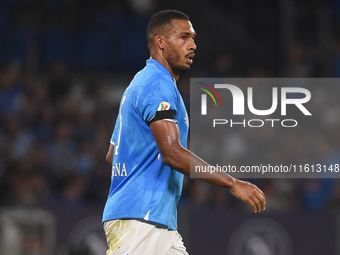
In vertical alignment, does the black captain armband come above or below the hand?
above

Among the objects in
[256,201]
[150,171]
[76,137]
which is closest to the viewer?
[256,201]

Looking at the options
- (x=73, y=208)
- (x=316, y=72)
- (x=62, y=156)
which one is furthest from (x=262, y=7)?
(x=73, y=208)

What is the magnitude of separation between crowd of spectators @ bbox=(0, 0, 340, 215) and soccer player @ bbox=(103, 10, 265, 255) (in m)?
4.49

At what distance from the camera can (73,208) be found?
317 inches

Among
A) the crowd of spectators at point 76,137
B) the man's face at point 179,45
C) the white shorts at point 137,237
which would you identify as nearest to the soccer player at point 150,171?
the white shorts at point 137,237

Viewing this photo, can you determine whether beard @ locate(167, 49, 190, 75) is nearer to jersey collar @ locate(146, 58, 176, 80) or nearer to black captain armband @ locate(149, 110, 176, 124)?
jersey collar @ locate(146, 58, 176, 80)

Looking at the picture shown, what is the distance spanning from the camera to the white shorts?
362cm

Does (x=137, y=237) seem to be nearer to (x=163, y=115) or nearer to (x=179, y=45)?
(x=163, y=115)

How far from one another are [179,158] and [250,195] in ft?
1.49

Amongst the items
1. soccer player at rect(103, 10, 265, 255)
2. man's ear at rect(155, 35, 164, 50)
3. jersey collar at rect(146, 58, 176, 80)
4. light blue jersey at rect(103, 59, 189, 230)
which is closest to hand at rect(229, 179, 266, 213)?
soccer player at rect(103, 10, 265, 255)

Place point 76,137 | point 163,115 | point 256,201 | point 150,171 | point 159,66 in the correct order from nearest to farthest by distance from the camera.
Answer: point 256,201 < point 163,115 < point 150,171 < point 159,66 < point 76,137

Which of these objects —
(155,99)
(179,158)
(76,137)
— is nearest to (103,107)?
(76,137)

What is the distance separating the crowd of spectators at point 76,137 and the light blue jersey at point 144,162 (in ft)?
14.7

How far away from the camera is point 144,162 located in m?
3.73
